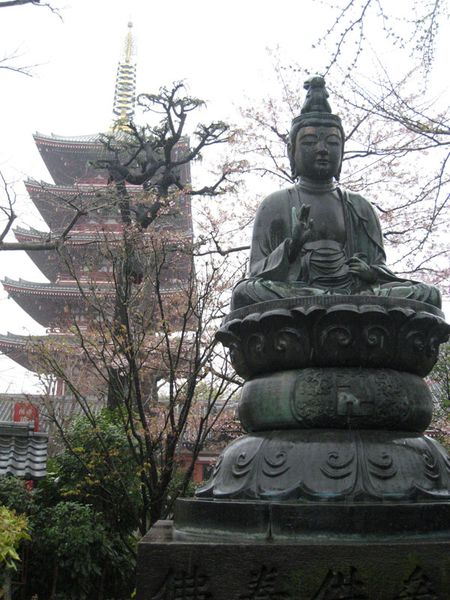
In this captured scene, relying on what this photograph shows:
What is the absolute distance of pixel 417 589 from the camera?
2477 millimetres

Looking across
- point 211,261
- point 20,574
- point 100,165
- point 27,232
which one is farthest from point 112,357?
point 27,232

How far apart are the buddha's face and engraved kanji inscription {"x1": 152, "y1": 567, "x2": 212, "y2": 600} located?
282cm

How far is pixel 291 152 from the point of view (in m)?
4.50

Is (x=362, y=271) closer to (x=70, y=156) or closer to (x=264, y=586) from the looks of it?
(x=264, y=586)

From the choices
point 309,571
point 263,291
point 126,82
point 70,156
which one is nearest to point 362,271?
point 263,291

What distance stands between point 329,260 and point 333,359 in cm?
98

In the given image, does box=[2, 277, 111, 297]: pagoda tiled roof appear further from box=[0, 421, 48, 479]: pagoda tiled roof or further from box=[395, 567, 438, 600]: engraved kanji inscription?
box=[395, 567, 438, 600]: engraved kanji inscription

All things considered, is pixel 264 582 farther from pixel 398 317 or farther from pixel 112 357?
pixel 112 357

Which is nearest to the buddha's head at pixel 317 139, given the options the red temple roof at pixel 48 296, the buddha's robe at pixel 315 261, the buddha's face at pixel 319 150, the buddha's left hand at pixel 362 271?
the buddha's face at pixel 319 150

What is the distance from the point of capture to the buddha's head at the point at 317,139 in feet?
14.0

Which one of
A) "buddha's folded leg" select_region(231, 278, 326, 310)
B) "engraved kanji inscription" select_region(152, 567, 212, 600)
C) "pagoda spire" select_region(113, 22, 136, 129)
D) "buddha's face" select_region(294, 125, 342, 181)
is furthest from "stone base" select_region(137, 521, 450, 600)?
"pagoda spire" select_region(113, 22, 136, 129)

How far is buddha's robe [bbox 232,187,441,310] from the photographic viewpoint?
3.60 metres

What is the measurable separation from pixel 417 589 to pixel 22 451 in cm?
625

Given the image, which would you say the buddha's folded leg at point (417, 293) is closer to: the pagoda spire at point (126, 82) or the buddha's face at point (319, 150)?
the buddha's face at point (319, 150)
